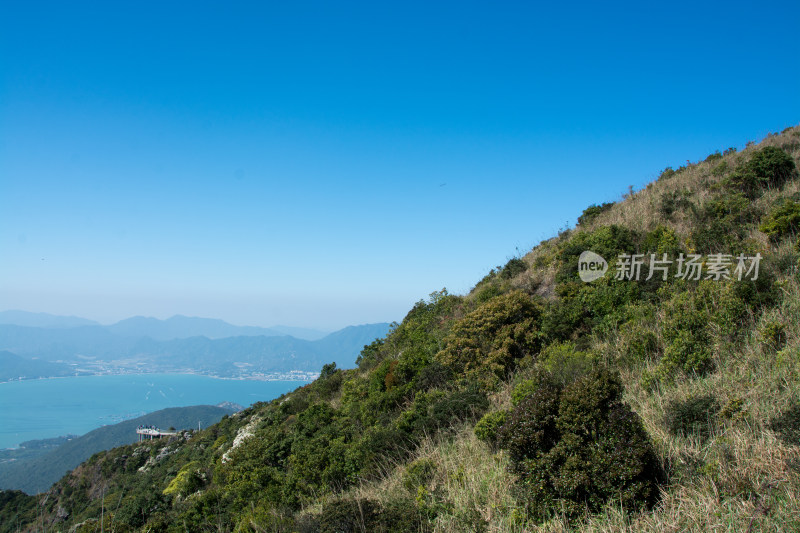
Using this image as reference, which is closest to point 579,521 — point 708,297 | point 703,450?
point 703,450

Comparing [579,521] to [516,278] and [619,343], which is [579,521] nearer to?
[619,343]

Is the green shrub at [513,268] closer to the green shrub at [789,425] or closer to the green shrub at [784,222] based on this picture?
the green shrub at [784,222]

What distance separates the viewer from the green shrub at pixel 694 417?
164 inches

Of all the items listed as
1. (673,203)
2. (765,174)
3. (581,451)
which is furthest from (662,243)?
(581,451)

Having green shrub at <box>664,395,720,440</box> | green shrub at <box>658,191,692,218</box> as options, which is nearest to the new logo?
green shrub at <box>658,191,692,218</box>

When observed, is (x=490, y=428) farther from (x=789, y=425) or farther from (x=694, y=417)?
(x=789, y=425)

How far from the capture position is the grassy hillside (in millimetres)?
3551

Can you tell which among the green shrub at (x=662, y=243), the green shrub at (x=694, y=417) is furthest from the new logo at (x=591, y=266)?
the green shrub at (x=694, y=417)

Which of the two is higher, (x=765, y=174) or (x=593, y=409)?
(x=765, y=174)

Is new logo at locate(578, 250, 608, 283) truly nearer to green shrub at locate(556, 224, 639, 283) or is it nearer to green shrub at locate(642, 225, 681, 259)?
green shrub at locate(556, 224, 639, 283)

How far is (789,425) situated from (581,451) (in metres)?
1.73

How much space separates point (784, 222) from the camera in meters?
8.27

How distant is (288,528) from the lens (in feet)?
16.4

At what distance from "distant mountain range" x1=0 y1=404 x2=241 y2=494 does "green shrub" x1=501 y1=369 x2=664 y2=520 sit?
8235 centimetres
